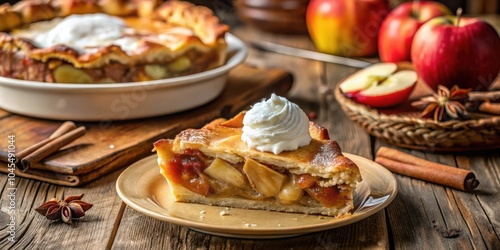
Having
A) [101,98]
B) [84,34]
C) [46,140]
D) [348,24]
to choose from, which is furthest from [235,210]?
[348,24]

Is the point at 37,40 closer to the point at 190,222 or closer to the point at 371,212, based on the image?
the point at 190,222

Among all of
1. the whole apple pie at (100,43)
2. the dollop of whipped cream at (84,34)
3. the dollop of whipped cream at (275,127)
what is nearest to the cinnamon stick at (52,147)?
the whole apple pie at (100,43)

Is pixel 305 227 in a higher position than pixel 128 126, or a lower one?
higher

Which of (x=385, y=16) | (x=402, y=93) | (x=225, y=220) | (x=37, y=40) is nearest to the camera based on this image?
(x=225, y=220)

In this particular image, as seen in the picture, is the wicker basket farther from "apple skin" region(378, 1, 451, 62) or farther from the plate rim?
"apple skin" region(378, 1, 451, 62)

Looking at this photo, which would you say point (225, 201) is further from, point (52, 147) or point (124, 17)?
point (124, 17)

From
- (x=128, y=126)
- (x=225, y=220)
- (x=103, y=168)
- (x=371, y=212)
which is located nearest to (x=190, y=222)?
(x=225, y=220)
